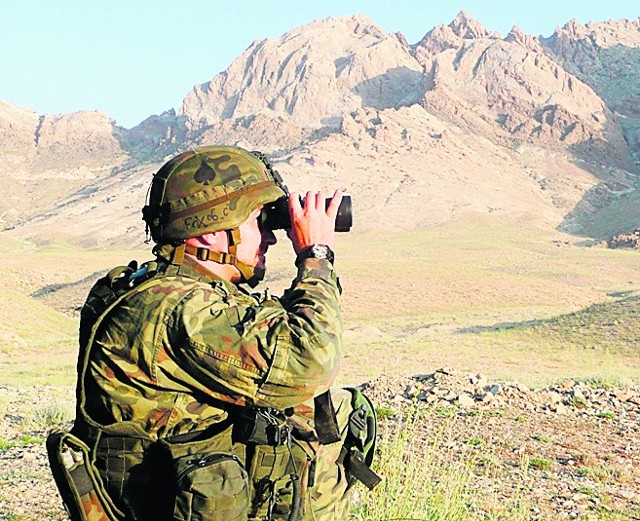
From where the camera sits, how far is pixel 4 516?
16.5 ft

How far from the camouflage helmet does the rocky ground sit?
81.8 inches

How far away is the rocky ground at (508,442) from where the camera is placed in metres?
5.68

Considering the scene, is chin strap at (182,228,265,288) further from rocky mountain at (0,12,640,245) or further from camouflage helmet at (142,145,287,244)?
rocky mountain at (0,12,640,245)

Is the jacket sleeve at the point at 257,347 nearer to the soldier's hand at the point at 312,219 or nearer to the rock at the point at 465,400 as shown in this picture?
the soldier's hand at the point at 312,219

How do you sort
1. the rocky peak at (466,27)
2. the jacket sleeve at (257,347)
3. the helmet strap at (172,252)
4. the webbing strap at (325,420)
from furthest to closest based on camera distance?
the rocky peak at (466,27), the webbing strap at (325,420), the helmet strap at (172,252), the jacket sleeve at (257,347)

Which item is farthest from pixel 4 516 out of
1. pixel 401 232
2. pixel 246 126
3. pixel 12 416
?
pixel 246 126

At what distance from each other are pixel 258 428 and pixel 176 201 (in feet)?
2.65

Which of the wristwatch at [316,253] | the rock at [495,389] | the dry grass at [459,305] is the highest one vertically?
the wristwatch at [316,253]

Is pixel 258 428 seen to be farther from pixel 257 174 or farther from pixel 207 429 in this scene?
pixel 257 174

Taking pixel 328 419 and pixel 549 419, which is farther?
pixel 549 419

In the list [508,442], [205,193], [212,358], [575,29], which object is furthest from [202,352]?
[575,29]

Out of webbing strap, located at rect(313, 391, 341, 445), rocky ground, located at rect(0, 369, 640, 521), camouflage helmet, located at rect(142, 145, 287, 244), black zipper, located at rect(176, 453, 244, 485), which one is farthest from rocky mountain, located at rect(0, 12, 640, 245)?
black zipper, located at rect(176, 453, 244, 485)

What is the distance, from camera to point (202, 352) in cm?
250

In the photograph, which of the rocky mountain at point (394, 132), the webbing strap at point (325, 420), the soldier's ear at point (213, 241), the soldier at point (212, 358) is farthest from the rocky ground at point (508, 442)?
the rocky mountain at point (394, 132)
